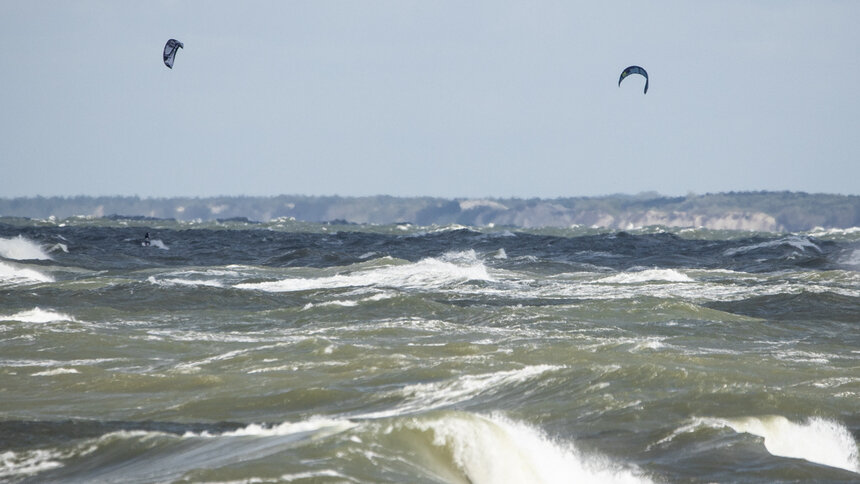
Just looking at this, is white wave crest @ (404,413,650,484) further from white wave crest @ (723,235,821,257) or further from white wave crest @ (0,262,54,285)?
white wave crest @ (723,235,821,257)

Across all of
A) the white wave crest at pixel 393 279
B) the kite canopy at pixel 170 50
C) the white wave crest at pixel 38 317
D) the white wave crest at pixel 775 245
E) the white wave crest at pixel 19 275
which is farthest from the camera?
the white wave crest at pixel 775 245

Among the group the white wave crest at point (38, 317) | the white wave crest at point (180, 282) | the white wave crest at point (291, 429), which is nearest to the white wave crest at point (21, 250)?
the white wave crest at point (180, 282)

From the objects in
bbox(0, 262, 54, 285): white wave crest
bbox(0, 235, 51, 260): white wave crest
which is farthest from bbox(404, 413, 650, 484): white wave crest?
bbox(0, 235, 51, 260): white wave crest

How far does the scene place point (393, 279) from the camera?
35812 mm

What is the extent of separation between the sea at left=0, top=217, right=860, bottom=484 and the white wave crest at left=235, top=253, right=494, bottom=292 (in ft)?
1.86

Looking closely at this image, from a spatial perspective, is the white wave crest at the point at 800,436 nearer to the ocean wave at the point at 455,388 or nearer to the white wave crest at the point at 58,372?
the ocean wave at the point at 455,388

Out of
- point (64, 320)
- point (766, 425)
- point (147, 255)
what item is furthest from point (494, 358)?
point (147, 255)

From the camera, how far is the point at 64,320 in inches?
860

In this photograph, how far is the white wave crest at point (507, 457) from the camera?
9.27 meters

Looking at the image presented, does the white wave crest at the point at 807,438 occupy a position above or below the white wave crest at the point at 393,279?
above

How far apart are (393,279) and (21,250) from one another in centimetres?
2150

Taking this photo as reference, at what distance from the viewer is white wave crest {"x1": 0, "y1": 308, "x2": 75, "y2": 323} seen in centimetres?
2166

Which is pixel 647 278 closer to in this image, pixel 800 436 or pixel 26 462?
pixel 800 436

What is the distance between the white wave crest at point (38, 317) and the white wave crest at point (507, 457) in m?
13.2
